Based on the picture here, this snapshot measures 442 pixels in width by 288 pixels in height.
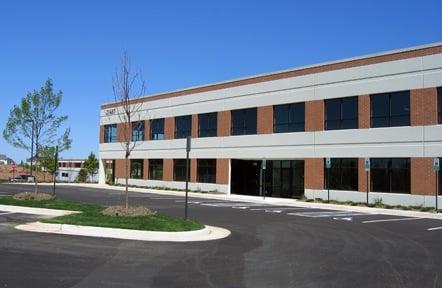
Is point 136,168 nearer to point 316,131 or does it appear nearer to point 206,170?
point 206,170

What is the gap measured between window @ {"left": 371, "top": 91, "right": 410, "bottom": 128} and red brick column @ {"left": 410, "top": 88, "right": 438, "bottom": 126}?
44cm

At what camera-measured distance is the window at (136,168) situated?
176ft

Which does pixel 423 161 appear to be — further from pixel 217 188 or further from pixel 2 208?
pixel 2 208

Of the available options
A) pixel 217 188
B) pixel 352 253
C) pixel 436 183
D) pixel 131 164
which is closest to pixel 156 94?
pixel 131 164

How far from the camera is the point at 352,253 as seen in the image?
13156 millimetres

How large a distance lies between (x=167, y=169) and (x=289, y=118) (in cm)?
1532

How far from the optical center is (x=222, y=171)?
43469 mm

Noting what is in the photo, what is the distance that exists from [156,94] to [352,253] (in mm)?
40173

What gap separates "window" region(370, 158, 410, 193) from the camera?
101ft

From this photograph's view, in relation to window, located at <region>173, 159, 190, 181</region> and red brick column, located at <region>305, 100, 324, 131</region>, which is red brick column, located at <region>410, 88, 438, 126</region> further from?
window, located at <region>173, 159, 190, 181</region>

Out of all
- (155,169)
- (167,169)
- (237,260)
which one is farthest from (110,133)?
(237,260)

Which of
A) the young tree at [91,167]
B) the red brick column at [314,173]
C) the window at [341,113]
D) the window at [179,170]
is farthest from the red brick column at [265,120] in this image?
the young tree at [91,167]

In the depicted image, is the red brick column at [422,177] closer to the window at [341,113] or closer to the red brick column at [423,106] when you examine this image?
the red brick column at [423,106]

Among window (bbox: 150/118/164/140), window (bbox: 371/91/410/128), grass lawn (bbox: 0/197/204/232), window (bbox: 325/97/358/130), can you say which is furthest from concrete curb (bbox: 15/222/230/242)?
window (bbox: 150/118/164/140)
